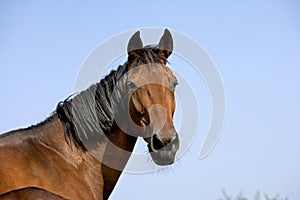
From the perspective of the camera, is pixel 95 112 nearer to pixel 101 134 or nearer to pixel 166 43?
pixel 101 134

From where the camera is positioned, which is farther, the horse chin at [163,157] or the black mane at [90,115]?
the black mane at [90,115]

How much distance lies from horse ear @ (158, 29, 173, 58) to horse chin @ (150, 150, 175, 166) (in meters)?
1.29

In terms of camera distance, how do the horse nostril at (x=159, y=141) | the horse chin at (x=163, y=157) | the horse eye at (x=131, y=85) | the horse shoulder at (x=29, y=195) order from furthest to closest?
1. the horse eye at (x=131, y=85)
2. the horse chin at (x=163, y=157)
3. the horse nostril at (x=159, y=141)
4. the horse shoulder at (x=29, y=195)

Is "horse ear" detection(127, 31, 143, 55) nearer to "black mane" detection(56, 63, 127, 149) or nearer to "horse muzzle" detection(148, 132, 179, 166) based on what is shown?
"black mane" detection(56, 63, 127, 149)

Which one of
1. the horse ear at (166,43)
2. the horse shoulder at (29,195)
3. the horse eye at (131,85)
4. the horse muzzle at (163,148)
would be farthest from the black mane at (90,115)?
the horse shoulder at (29,195)

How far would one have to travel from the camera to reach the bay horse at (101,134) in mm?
6184

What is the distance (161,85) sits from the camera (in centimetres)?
638

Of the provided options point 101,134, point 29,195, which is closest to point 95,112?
point 101,134

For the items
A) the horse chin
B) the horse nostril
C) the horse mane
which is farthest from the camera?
the horse mane

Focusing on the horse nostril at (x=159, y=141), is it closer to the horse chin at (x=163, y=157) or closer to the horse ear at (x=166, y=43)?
the horse chin at (x=163, y=157)

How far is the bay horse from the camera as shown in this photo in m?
6.18

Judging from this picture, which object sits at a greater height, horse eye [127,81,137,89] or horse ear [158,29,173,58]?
horse ear [158,29,173,58]

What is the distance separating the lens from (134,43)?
677 centimetres

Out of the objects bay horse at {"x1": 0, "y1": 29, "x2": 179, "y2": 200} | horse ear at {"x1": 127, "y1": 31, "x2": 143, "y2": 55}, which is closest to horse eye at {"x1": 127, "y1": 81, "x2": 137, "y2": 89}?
bay horse at {"x1": 0, "y1": 29, "x2": 179, "y2": 200}
